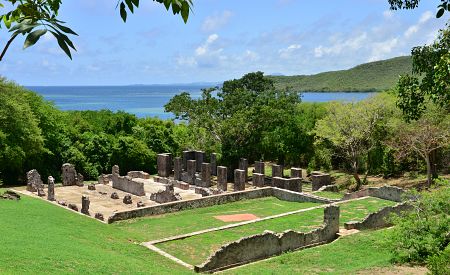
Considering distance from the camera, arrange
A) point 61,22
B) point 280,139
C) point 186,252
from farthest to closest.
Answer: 1. point 280,139
2. point 186,252
3. point 61,22

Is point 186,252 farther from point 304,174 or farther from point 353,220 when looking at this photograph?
point 304,174

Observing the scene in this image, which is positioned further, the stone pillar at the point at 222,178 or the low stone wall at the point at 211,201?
the stone pillar at the point at 222,178

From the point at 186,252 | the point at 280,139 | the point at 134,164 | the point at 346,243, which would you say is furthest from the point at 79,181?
the point at 346,243

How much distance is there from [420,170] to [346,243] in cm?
2177

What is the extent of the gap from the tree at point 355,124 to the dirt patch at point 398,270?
66.7 feet

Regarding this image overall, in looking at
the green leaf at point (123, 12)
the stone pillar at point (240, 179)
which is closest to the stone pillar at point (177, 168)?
the stone pillar at point (240, 179)

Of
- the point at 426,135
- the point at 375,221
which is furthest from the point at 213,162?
the point at 375,221

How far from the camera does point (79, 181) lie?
125 feet

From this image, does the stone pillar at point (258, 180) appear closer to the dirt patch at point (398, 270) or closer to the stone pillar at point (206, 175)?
the stone pillar at point (206, 175)

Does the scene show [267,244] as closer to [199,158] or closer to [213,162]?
[213,162]

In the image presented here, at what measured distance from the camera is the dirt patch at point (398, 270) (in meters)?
14.1

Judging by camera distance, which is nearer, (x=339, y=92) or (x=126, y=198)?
(x=126, y=198)

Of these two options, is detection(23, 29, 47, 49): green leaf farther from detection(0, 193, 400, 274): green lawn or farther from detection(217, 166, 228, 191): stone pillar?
detection(217, 166, 228, 191): stone pillar

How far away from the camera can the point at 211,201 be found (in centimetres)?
2728
